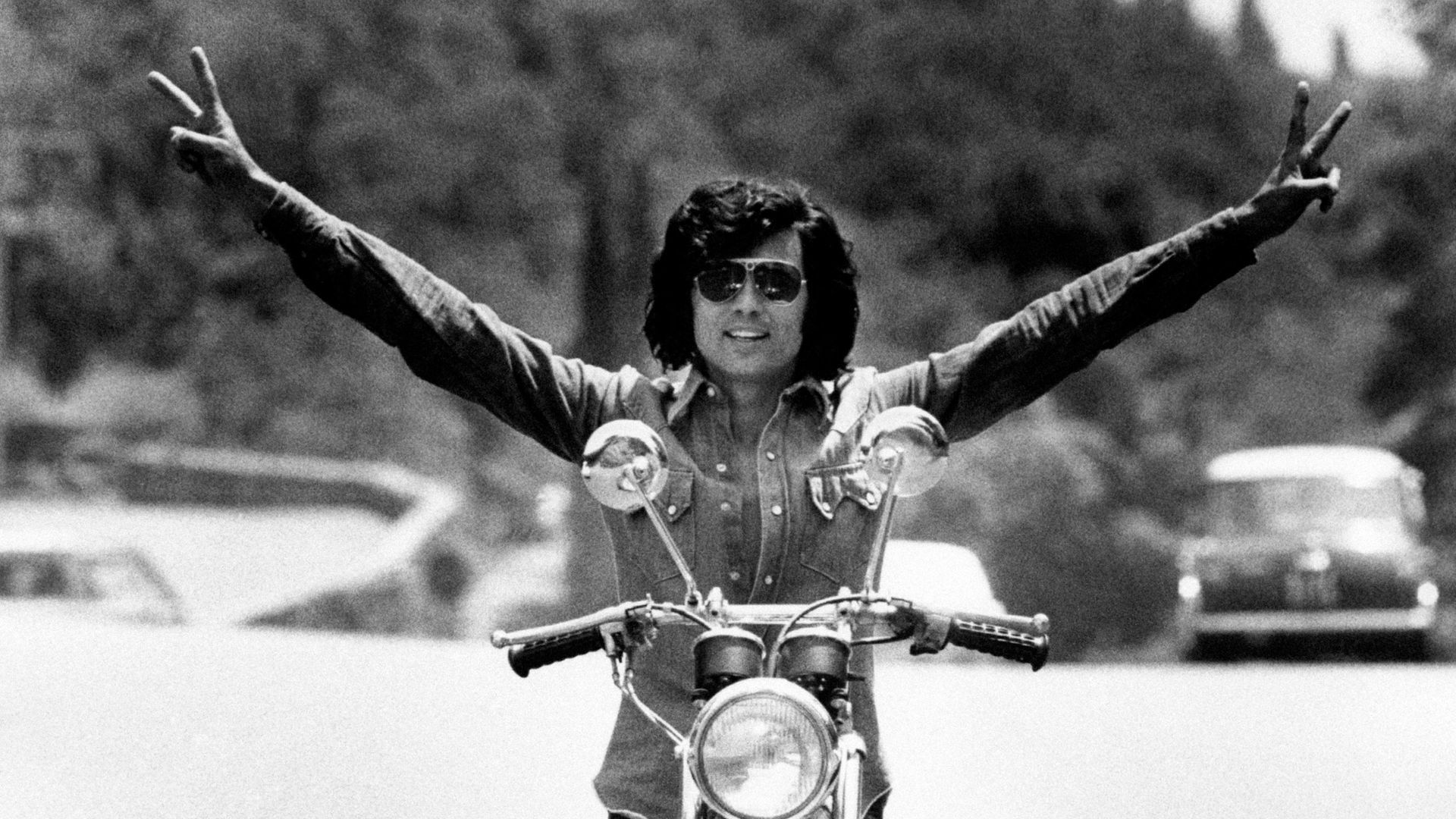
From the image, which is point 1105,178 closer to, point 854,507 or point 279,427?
point 279,427

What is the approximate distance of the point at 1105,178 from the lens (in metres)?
35.4

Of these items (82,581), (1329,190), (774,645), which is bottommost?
(774,645)

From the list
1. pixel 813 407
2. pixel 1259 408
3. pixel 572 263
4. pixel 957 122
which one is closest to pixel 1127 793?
pixel 813 407

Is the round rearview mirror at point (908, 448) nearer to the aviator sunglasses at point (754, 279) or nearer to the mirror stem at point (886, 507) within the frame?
the mirror stem at point (886, 507)

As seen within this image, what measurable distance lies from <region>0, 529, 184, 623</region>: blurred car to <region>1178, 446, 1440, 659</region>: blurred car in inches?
351

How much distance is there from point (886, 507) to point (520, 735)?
9.34 m

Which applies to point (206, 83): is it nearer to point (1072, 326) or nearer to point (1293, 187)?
point (1072, 326)

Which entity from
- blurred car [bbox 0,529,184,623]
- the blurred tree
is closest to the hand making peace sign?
blurred car [bbox 0,529,184,623]

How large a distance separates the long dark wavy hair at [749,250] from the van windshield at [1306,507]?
1895 centimetres

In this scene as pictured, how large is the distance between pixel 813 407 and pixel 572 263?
90.3 ft

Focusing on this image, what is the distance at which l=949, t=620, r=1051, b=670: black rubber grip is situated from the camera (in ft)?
11.5

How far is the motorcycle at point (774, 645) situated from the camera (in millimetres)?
3146

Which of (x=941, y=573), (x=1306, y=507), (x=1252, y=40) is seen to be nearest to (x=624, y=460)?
(x=941, y=573)

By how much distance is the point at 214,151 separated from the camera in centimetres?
381
